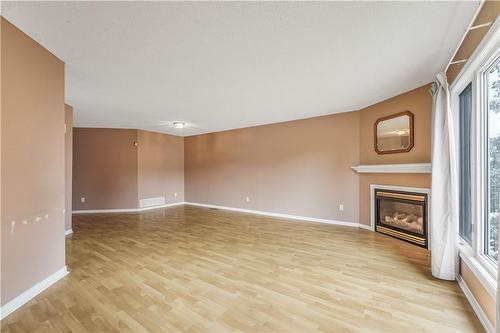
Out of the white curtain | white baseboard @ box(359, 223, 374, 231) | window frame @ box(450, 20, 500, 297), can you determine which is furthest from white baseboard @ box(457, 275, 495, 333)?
white baseboard @ box(359, 223, 374, 231)

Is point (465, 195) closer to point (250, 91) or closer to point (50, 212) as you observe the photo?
point (250, 91)

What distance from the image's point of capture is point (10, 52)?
5.75 ft

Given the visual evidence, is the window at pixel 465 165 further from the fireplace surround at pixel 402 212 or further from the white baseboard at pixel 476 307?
the fireplace surround at pixel 402 212

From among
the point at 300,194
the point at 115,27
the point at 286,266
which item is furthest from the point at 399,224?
the point at 115,27

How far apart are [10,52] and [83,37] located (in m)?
0.55

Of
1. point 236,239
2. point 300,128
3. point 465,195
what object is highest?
point 300,128

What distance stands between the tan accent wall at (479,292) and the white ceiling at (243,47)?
7.05 feet

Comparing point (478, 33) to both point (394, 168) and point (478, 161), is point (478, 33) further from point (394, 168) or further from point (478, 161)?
point (394, 168)

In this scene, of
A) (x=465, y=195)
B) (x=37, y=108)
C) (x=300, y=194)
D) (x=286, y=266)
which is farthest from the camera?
(x=300, y=194)

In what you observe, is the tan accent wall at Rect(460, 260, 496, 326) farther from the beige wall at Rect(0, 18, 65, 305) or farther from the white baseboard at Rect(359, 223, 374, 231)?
the beige wall at Rect(0, 18, 65, 305)

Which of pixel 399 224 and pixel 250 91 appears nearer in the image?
pixel 250 91

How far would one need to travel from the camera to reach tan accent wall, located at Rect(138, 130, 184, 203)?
635 centimetres

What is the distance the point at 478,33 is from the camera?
170 centimetres

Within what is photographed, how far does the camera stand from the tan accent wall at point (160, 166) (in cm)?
635
